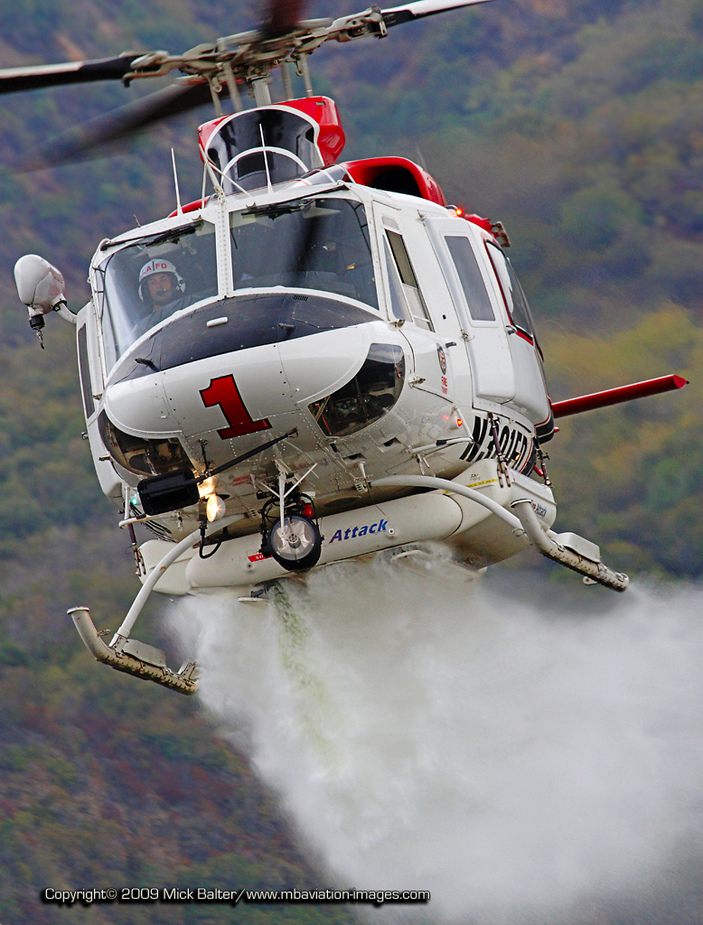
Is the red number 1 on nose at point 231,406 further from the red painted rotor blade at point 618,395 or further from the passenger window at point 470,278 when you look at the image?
the red painted rotor blade at point 618,395

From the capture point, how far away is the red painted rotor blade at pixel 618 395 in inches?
454

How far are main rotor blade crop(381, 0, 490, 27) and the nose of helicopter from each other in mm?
2801

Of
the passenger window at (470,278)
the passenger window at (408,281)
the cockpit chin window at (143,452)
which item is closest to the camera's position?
the cockpit chin window at (143,452)

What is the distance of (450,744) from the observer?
34.5 ft

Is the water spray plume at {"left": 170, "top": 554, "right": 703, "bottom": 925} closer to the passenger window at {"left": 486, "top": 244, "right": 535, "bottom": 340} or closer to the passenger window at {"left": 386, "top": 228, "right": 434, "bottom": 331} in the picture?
the passenger window at {"left": 386, "top": 228, "right": 434, "bottom": 331}

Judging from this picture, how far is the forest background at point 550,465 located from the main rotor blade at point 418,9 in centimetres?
356

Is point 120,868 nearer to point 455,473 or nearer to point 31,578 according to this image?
point 31,578

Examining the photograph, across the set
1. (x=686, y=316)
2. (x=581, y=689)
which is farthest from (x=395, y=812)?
(x=686, y=316)

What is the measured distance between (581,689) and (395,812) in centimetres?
223

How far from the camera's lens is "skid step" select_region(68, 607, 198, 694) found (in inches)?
354

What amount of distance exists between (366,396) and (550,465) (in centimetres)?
971

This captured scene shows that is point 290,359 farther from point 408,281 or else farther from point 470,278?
point 470,278

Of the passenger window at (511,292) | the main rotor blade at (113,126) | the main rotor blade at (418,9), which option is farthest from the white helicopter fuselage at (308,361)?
the main rotor blade at (418,9)

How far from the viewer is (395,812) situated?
10.4 meters
